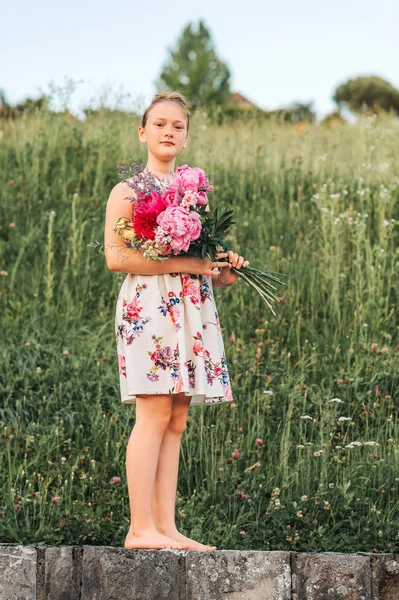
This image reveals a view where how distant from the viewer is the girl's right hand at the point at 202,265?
354 cm

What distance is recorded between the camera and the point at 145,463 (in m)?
3.50

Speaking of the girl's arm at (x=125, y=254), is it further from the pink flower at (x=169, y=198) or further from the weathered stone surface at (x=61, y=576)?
the weathered stone surface at (x=61, y=576)

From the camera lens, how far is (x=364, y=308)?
6.52 metres

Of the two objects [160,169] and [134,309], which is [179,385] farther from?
[160,169]

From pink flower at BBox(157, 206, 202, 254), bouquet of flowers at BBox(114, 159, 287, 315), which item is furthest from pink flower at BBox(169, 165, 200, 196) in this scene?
pink flower at BBox(157, 206, 202, 254)

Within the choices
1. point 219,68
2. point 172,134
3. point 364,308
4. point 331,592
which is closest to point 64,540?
point 331,592

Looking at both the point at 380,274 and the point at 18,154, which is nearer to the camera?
the point at 380,274

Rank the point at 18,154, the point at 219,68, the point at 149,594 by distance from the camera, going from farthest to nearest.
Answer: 1. the point at 219,68
2. the point at 18,154
3. the point at 149,594

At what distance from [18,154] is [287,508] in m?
5.36

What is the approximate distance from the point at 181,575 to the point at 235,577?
0.21 meters

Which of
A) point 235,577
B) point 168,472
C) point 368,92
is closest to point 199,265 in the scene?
point 168,472

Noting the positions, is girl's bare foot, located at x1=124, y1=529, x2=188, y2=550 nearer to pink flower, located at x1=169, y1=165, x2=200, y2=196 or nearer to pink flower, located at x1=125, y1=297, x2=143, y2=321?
pink flower, located at x1=125, y1=297, x2=143, y2=321

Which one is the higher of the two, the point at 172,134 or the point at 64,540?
the point at 172,134

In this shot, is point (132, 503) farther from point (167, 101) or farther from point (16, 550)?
point (167, 101)
